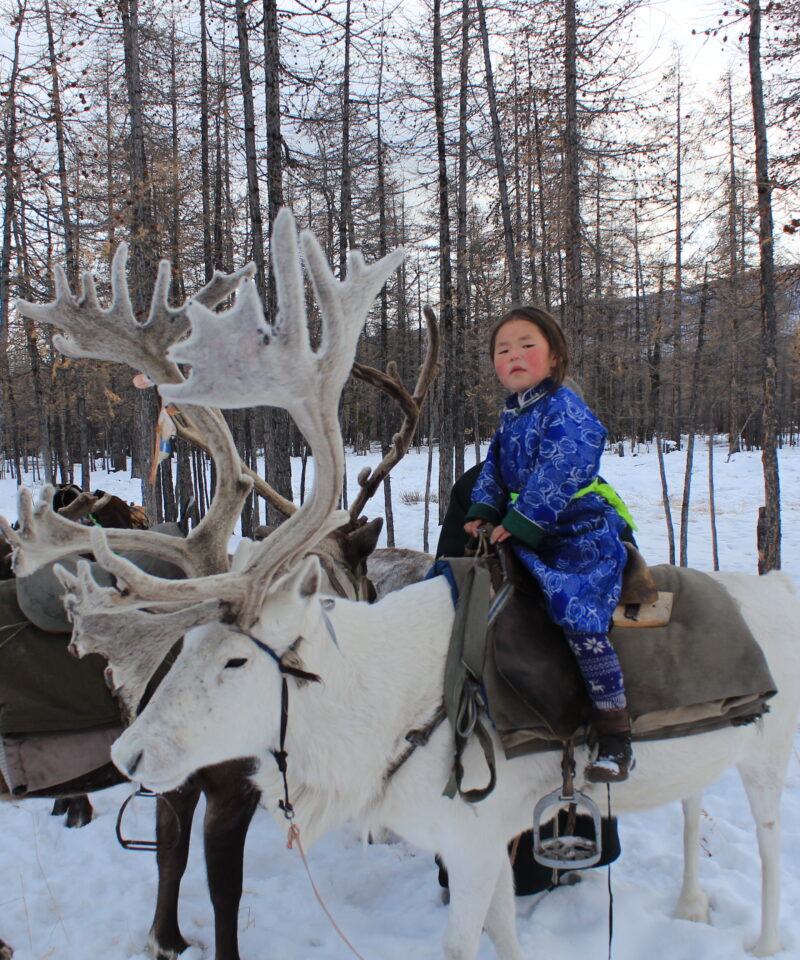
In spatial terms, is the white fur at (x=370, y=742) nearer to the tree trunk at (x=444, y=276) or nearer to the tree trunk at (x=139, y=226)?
the tree trunk at (x=444, y=276)

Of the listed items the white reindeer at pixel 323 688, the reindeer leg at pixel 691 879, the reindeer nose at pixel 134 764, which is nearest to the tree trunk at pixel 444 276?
the reindeer leg at pixel 691 879

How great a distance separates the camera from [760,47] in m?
7.92

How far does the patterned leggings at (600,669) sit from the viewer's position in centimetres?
223

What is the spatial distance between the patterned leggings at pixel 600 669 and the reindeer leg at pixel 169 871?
1.91 meters

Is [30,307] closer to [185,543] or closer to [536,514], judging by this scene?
[185,543]

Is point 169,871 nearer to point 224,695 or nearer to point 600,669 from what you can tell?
point 224,695

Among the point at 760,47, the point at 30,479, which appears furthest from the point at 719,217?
the point at 30,479

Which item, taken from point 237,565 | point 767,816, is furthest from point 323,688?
point 767,816

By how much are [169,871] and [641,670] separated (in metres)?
2.38

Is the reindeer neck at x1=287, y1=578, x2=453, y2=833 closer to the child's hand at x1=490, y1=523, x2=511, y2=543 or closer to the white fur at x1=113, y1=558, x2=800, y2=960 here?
the white fur at x1=113, y1=558, x2=800, y2=960

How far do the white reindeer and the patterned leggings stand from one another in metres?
0.34

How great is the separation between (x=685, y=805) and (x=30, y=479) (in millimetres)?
43880

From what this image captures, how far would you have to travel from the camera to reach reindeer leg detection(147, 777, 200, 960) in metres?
2.94

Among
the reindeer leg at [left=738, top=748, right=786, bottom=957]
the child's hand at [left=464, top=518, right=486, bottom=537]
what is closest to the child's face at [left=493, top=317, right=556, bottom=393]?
the child's hand at [left=464, top=518, right=486, bottom=537]
